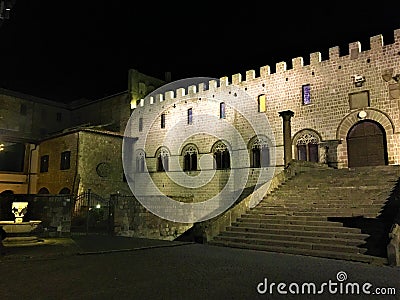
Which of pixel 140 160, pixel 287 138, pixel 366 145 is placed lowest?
pixel 366 145

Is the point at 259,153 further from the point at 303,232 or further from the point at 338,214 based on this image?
the point at 303,232

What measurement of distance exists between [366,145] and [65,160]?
60.5 feet

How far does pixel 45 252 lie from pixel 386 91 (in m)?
16.3

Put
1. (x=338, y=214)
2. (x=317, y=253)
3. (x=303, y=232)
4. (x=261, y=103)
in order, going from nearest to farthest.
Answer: (x=317, y=253), (x=303, y=232), (x=338, y=214), (x=261, y=103)

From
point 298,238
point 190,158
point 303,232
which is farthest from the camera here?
point 190,158

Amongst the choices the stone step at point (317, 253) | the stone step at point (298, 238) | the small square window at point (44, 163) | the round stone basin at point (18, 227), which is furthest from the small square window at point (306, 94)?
the small square window at point (44, 163)

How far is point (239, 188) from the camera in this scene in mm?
19469

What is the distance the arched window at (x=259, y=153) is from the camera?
1919 cm

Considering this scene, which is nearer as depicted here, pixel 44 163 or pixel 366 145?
pixel 366 145

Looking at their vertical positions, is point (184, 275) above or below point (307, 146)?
below

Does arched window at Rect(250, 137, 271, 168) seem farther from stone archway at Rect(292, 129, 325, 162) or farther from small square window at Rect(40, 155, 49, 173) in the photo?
small square window at Rect(40, 155, 49, 173)

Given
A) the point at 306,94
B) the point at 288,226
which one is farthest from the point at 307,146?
the point at 288,226

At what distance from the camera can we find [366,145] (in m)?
15.9

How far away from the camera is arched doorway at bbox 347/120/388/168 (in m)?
15.5
